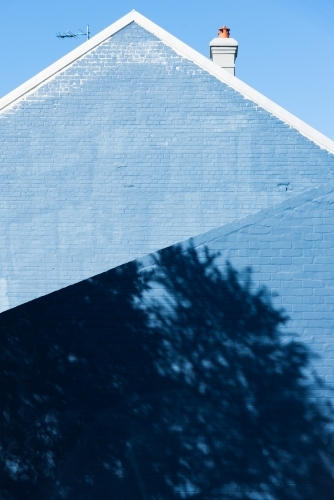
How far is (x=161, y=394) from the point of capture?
277 inches

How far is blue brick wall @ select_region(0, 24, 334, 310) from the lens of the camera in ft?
40.4

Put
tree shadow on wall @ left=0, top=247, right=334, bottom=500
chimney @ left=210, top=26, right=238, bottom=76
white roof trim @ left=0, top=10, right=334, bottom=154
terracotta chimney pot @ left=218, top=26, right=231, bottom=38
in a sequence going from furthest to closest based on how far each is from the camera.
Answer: terracotta chimney pot @ left=218, top=26, right=231, bottom=38 → chimney @ left=210, top=26, right=238, bottom=76 → white roof trim @ left=0, top=10, right=334, bottom=154 → tree shadow on wall @ left=0, top=247, right=334, bottom=500

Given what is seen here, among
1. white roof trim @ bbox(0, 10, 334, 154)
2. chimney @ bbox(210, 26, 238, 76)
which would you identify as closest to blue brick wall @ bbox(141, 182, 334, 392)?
white roof trim @ bbox(0, 10, 334, 154)

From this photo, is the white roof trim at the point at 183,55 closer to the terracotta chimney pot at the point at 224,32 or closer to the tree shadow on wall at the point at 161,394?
the terracotta chimney pot at the point at 224,32

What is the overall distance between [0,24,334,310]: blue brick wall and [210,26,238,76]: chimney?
188cm

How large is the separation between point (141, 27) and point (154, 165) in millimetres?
2622

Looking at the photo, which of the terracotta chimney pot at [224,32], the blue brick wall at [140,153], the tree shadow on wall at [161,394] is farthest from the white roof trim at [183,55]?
the tree shadow on wall at [161,394]

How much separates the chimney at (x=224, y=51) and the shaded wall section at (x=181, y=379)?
7706 millimetres

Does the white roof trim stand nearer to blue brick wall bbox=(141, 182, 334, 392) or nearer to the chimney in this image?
the chimney

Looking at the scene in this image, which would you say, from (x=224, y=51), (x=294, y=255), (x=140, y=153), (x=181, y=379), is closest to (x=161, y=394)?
(x=181, y=379)

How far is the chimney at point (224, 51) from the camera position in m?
13.9

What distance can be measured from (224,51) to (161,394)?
9.19 metres

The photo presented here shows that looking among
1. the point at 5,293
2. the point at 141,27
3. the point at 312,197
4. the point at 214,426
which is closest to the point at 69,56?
the point at 141,27

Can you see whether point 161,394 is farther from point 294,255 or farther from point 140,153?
point 140,153
